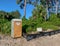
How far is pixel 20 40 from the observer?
12.1 m

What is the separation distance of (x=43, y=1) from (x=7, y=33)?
26907 millimetres

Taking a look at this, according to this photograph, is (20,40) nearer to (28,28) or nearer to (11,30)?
(11,30)

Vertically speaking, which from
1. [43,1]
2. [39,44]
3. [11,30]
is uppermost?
[43,1]

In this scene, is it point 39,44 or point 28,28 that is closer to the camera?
point 39,44

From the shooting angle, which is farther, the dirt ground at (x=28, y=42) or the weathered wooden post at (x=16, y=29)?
the weathered wooden post at (x=16, y=29)

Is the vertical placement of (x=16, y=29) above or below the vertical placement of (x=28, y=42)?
above

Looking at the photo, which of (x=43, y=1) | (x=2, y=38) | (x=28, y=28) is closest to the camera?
(x=2, y=38)

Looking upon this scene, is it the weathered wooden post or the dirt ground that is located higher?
the weathered wooden post

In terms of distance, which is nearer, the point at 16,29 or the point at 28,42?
the point at 28,42

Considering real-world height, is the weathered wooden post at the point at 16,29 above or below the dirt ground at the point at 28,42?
above

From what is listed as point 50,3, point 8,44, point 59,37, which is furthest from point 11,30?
point 50,3

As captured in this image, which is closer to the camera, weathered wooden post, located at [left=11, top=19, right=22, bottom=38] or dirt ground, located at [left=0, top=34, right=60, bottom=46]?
dirt ground, located at [left=0, top=34, right=60, bottom=46]

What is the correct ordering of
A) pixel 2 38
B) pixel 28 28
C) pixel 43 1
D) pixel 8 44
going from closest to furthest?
1. pixel 8 44
2. pixel 2 38
3. pixel 28 28
4. pixel 43 1

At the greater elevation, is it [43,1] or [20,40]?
[43,1]
